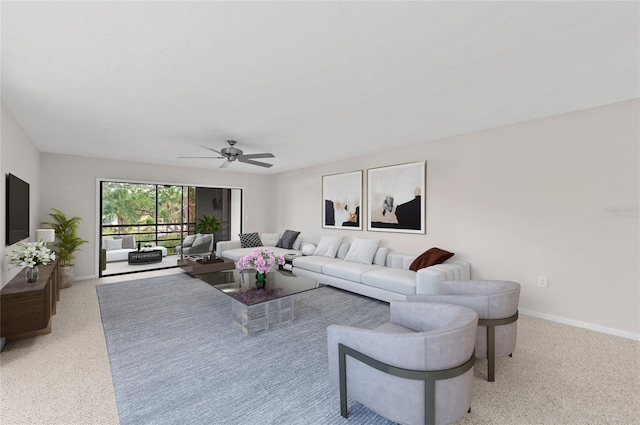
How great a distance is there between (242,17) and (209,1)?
195 mm

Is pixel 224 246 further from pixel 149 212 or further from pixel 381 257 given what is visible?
pixel 381 257

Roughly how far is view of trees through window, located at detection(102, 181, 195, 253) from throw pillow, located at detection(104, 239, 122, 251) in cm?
43

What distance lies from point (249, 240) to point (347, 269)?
11.4 feet

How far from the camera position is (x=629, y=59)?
216cm

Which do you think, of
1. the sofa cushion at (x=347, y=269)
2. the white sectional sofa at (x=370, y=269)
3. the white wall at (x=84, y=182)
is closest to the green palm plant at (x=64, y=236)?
the white wall at (x=84, y=182)

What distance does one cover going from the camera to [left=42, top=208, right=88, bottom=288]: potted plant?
16.1ft

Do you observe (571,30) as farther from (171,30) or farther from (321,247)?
(321,247)

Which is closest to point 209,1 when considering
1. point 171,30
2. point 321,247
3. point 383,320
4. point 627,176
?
point 171,30

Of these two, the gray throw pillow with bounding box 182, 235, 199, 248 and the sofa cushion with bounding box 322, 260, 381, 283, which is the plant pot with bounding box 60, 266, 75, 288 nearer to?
the gray throw pillow with bounding box 182, 235, 199, 248

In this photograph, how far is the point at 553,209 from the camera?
3.35 m

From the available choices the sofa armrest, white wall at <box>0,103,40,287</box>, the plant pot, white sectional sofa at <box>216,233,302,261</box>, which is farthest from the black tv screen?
the sofa armrest

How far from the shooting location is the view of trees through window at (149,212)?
830 centimetres

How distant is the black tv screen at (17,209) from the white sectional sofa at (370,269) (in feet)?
11.0

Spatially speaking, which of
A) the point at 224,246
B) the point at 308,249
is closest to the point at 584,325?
the point at 308,249
